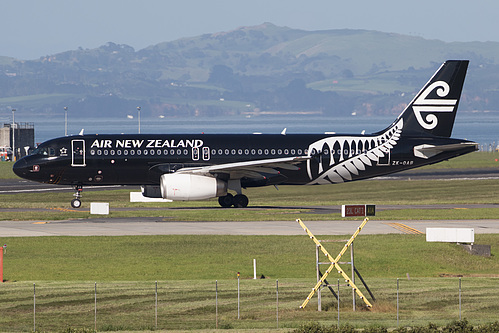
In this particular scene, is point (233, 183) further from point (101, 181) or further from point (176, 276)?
point (176, 276)

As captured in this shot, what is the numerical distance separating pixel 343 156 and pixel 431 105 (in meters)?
7.36

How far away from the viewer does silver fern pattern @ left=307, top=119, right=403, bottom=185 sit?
192ft

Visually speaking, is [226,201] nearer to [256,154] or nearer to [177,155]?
[256,154]

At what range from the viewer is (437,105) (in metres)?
59.8

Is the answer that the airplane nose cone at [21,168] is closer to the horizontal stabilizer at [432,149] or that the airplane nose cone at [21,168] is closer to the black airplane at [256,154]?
the black airplane at [256,154]

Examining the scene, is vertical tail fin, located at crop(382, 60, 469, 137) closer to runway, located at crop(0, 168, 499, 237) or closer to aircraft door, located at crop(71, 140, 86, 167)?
runway, located at crop(0, 168, 499, 237)

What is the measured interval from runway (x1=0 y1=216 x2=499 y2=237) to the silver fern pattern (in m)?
6.42

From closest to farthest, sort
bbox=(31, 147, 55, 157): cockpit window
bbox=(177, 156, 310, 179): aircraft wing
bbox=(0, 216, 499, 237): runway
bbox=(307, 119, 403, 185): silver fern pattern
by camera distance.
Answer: bbox=(0, 216, 499, 237): runway, bbox=(177, 156, 310, 179): aircraft wing, bbox=(31, 147, 55, 157): cockpit window, bbox=(307, 119, 403, 185): silver fern pattern

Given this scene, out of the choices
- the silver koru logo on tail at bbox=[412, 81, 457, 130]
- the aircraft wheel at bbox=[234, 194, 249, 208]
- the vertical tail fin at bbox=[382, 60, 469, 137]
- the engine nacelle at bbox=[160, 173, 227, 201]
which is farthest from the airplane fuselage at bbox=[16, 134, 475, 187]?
the engine nacelle at bbox=[160, 173, 227, 201]

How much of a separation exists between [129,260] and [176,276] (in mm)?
4003

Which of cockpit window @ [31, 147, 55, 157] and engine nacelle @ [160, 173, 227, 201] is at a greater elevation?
cockpit window @ [31, 147, 55, 157]

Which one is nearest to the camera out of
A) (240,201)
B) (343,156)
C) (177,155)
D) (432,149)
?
(177,155)

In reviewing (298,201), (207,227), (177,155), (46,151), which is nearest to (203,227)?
(207,227)

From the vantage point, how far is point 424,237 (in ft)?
146
